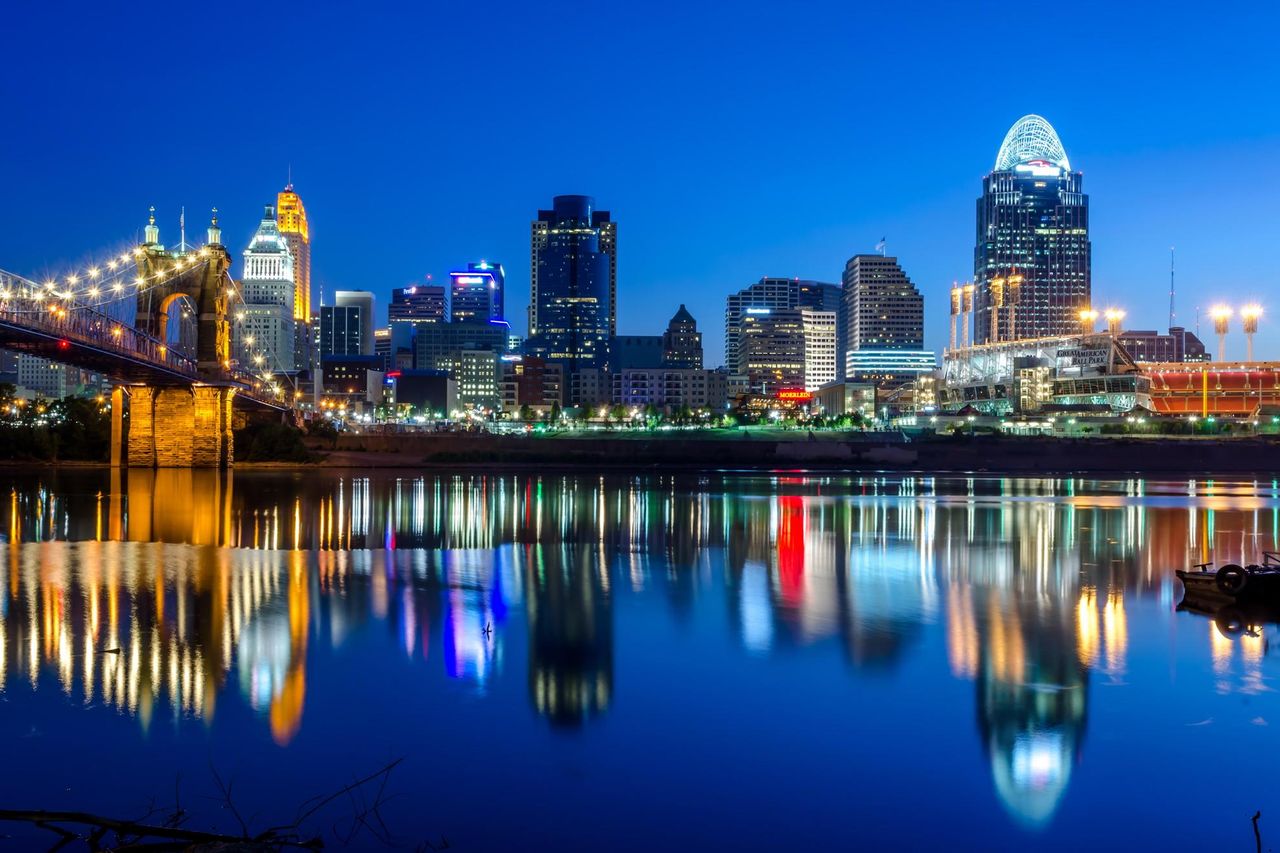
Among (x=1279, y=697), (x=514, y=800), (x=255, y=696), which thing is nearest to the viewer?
(x=514, y=800)

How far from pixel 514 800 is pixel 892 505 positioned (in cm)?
3528

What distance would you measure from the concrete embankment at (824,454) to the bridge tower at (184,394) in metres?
11.2

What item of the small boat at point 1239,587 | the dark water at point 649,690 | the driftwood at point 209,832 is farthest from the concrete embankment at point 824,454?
the driftwood at point 209,832

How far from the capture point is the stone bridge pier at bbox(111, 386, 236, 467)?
6162 centimetres

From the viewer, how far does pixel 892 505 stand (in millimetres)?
42750

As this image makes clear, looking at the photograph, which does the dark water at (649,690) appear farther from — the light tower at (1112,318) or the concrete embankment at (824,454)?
the light tower at (1112,318)

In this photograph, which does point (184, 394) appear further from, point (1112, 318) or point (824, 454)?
point (1112, 318)

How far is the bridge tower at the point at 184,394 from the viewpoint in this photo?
203 ft

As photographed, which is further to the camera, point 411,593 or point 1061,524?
point 1061,524

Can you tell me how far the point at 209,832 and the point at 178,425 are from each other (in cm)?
5904

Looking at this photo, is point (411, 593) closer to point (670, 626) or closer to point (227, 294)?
point (670, 626)

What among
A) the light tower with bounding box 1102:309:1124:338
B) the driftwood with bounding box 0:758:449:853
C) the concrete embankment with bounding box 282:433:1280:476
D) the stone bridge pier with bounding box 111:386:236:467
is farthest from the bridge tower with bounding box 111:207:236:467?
the light tower with bounding box 1102:309:1124:338

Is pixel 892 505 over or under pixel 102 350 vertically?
under

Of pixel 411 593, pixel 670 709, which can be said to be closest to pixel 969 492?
pixel 411 593
